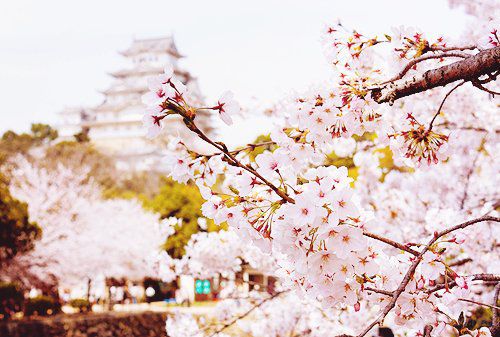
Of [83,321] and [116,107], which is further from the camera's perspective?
[116,107]

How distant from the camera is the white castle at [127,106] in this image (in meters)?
59.5

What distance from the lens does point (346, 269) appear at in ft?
5.16

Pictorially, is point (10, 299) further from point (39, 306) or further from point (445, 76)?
point (445, 76)

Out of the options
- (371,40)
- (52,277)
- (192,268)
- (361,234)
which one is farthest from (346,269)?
(52,277)

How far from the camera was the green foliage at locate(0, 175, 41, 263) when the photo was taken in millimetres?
13734

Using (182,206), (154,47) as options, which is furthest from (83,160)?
(154,47)

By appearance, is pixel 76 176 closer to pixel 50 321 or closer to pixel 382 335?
pixel 50 321

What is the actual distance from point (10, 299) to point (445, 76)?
17.1m

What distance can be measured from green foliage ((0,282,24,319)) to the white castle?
130ft

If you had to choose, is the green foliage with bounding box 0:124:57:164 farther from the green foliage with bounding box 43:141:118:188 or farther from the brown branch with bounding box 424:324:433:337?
the brown branch with bounding box 424:324:433:337

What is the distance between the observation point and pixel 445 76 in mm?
1748

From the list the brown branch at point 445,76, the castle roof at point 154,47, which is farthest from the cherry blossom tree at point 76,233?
the castle roof at point 154,47

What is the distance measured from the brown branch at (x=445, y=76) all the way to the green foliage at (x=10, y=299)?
16517 millimetres

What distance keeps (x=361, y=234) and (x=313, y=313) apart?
4.48 meters
